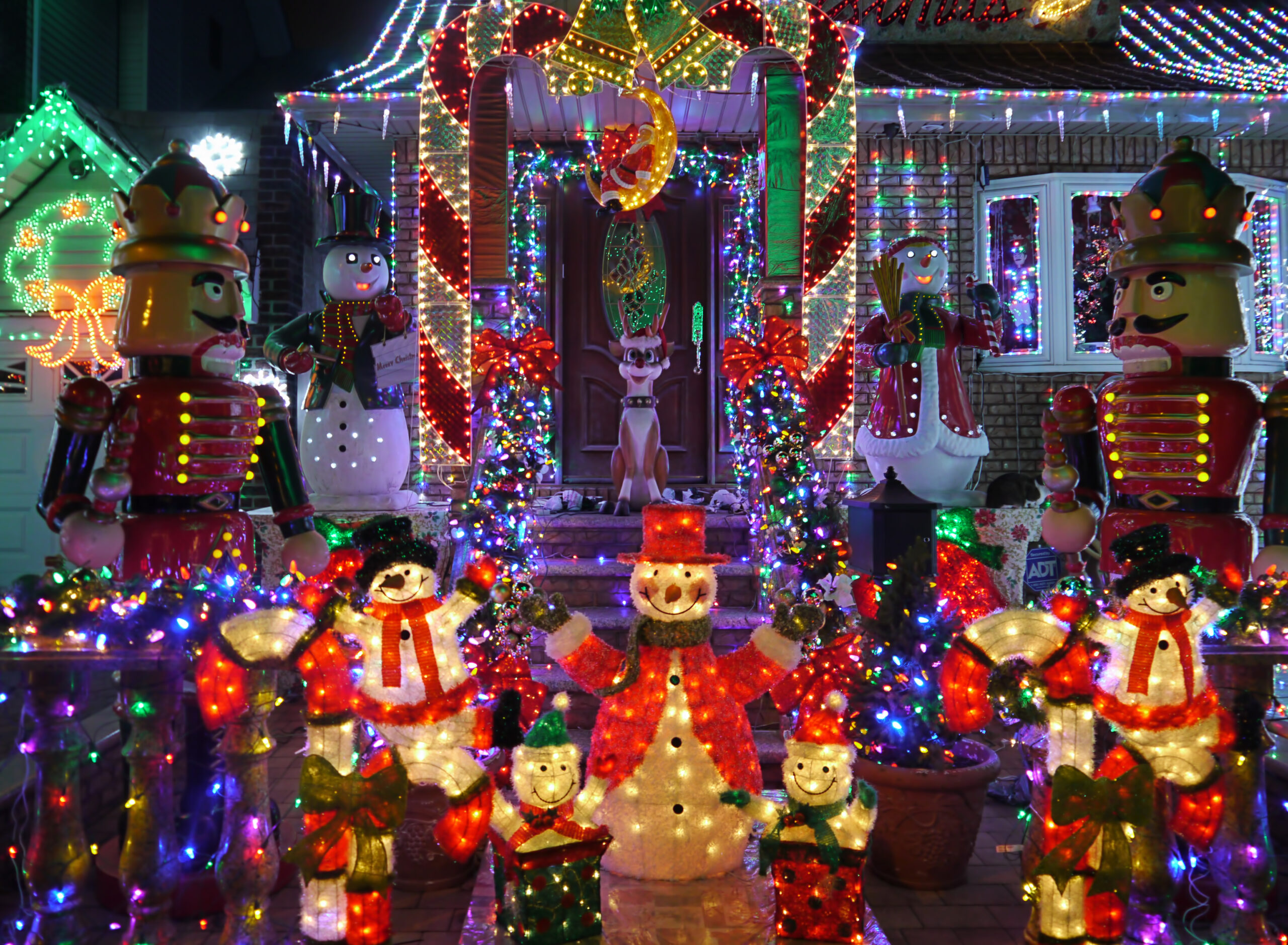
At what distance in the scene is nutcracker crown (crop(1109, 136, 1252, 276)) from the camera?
9.80 feet

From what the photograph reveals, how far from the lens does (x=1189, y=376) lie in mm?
3049

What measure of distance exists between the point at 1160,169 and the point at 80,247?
8.13 metres

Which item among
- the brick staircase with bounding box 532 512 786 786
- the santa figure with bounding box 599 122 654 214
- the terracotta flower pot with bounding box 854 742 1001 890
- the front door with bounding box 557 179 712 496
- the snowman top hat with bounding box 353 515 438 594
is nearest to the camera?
the snowman top hat with bounding box 353 515 438 594

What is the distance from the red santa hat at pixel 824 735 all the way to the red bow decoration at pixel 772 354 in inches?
86.2

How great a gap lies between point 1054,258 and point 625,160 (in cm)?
345

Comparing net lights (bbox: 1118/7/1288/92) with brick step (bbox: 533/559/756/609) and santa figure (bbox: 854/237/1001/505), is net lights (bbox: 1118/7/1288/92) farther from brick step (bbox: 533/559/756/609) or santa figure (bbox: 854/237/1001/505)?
brick step (bbox: 533/559/756/609)

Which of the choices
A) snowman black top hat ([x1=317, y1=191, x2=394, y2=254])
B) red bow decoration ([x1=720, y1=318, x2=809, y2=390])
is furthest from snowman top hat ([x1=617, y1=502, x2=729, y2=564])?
snowman black top hat ([x1=317, y1=191, x2=394, y2=254])

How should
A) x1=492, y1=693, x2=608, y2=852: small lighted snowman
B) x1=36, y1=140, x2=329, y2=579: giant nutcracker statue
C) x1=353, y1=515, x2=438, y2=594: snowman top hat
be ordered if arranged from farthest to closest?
x1=36, y1=140, x2=329, y2=579: giant nutcracker statue → x1=353, y1=515, x2=438, y2=594: snowman top hat → x1=492, y1=693, x2=608, y2=852: small lighted snowman

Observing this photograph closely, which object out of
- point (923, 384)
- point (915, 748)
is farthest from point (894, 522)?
point (923, 384)

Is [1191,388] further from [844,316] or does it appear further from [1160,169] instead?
[844,316]

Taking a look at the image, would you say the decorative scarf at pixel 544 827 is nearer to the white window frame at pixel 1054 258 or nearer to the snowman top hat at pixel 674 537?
the snowman top hat at pixel 674 537

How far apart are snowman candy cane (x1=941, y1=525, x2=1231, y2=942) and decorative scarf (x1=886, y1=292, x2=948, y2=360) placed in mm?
Result: 2532

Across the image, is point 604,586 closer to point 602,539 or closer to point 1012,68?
point 602,539

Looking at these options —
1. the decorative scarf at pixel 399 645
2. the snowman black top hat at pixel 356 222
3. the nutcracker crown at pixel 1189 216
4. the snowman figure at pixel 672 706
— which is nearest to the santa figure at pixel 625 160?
the snowman black top hat at pixel 356 222
